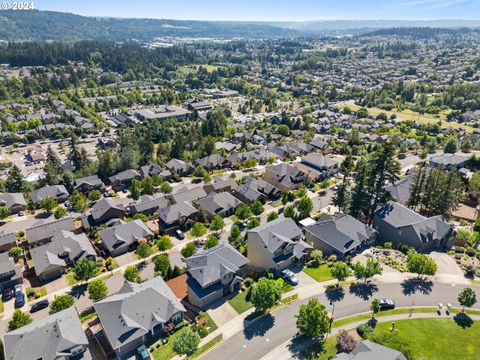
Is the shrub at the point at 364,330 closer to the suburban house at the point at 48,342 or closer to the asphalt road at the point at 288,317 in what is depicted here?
the asphalt road at the point at 288,317

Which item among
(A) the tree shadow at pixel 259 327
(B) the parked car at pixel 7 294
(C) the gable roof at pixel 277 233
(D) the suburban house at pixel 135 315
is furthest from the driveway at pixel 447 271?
(B) the parked car at pixel 7 294

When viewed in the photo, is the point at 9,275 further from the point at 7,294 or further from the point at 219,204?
the point at 219,204

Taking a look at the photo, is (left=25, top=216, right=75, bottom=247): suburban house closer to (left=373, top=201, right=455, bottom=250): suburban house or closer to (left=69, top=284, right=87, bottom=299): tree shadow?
(left=69, top=284, right=87, bottom=299): tree shadow

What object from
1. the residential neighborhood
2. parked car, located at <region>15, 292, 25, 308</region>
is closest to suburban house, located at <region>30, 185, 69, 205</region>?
the residential neighborhood

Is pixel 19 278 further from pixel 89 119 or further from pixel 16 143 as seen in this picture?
pixel 89 119

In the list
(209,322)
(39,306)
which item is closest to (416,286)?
(209,322)

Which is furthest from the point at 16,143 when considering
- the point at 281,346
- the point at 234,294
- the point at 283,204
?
the point at 281,346
